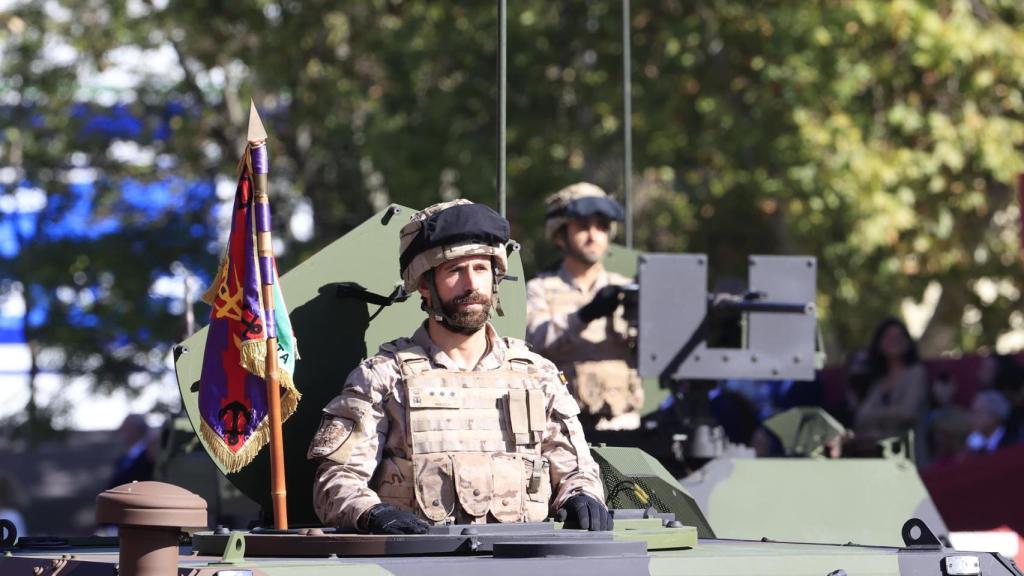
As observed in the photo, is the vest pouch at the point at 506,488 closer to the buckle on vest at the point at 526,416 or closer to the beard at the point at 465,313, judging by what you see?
the buckle on vest at the point at 526,416

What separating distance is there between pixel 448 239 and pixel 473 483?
80cm

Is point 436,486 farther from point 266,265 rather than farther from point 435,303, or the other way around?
point 266,265

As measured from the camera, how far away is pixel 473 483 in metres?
6.57

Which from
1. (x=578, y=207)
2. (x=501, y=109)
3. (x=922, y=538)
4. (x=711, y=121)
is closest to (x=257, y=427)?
(x=501, y=109)

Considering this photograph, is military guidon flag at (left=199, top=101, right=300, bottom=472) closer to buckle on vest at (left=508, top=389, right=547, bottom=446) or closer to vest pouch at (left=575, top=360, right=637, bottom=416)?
buckle on vest at (left=508, top=389, right=547, bottom=446)

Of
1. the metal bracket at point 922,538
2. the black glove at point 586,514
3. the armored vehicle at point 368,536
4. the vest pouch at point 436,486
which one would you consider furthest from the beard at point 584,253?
the metal bracket at point 922,538

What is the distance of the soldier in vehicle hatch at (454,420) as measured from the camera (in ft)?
21.5

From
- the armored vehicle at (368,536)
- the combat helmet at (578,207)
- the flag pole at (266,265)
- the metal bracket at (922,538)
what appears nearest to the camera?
the armored vehicle at (368,536)

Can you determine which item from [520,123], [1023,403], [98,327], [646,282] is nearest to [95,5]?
[98,327]

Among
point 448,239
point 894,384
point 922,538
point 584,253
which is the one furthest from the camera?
point 894,384

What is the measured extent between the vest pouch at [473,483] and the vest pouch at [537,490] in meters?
0.16

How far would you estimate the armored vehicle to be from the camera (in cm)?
544

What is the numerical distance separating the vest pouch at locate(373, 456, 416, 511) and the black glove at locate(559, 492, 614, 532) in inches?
19.8

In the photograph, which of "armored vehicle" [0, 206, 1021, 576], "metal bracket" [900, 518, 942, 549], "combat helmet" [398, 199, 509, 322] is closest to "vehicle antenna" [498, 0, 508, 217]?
"armored vehicle" [0, 206, 1021, 576]
